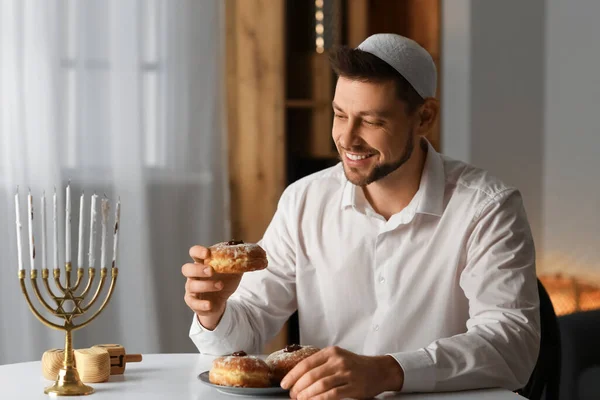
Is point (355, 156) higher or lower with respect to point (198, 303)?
higher

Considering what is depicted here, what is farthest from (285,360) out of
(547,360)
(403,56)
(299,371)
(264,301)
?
(403,56)

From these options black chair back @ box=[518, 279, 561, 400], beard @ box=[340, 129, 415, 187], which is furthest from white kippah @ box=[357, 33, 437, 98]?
black chair back @ box=[518, 279, 561, 400]

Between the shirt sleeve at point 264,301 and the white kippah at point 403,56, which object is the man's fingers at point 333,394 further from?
the white kippah at point 403,56

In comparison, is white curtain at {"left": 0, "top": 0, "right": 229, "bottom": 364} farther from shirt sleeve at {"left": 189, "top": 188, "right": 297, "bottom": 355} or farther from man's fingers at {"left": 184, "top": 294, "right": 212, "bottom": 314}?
man's fingers at {"left": 184, "top": 294, "right": 212, "bottom": 314}

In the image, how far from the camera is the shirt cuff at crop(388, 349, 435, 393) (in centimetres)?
153

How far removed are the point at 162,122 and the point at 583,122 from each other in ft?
6.15

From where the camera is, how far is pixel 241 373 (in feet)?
4.80

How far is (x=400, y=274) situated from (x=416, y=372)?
497mm

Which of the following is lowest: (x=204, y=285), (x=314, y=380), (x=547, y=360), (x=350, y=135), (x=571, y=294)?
(x=571, y=294)

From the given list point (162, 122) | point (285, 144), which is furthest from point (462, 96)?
point (162, 122)

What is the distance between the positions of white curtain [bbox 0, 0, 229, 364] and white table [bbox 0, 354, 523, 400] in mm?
1699

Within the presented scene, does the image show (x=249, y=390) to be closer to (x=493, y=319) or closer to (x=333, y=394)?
(x=333, y=394)

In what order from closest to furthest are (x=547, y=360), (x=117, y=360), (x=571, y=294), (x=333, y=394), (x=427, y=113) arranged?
1. (x=333, y=394)
2. (x=117, y=360)
3. (x=547, y=360)
4. (x=427, y=113)
5. (x=571, y=294)

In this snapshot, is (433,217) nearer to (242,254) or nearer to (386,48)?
(386,48)
